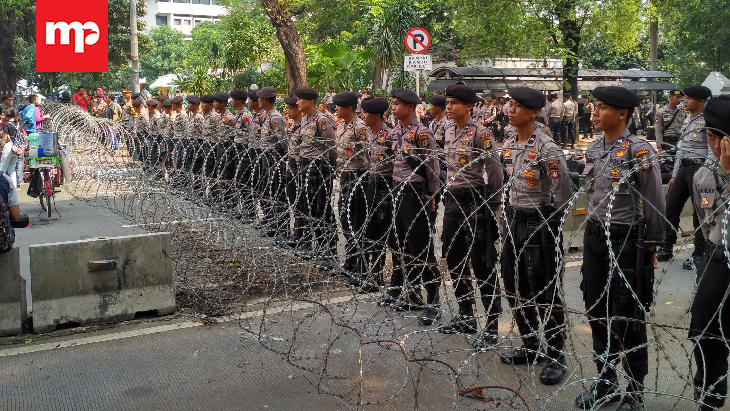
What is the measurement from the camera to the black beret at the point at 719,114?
3.42 m

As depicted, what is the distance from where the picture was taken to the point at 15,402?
176 inches

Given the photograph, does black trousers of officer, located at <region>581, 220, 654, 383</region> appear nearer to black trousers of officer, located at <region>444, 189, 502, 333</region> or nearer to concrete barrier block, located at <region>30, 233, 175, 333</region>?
black trousers of officer, located at <region>444, 189, 502, 333</region>

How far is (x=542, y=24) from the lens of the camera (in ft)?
66.5

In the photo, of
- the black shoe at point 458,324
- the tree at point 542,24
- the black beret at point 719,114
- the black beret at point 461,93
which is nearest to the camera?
the black beret at point 719,114

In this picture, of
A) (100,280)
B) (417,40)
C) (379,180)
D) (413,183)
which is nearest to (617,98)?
(413,183)

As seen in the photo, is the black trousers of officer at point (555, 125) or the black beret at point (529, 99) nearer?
the black beret at point (529, 99)

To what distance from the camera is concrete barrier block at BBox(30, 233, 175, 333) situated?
569 cm

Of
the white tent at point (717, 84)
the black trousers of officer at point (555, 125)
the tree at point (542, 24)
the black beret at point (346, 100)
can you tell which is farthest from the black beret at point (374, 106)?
the black trousers of officer at point (555, 125)

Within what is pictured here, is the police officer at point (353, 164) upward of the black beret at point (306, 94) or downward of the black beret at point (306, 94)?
downward

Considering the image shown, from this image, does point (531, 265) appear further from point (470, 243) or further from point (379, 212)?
point (379, 212)

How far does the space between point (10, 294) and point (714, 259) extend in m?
4.94

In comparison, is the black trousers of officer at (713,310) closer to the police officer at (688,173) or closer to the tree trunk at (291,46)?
the police officer at (688,173)

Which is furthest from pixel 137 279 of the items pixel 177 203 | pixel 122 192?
pixel 122 192

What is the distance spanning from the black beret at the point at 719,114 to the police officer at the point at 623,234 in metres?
0.52
